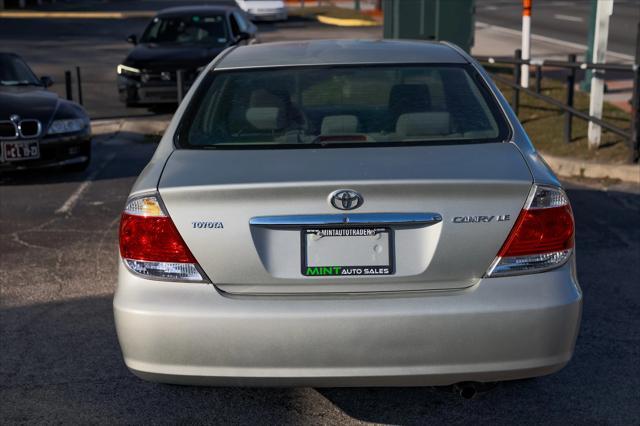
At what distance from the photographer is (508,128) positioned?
14.4 feet

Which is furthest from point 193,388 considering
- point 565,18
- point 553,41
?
point 565,18

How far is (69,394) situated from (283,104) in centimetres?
169

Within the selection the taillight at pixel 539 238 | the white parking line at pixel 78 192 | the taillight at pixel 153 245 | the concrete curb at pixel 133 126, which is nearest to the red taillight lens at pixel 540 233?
the taillight at pixel 539 238

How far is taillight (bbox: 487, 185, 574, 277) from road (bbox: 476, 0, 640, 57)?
20007 mm

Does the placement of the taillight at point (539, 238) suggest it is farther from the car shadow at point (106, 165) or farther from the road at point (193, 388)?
the car shadow at point (106, 165)

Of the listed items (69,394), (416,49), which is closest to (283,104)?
(416,49)

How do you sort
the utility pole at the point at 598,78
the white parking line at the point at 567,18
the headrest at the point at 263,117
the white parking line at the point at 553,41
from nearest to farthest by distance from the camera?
the headrest at the point at 263,117, the utility pole at the point at 598,78, the white parking line at the point at 553,41, the white parking line at the point at 567,18

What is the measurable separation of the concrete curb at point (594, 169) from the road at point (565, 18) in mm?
13052

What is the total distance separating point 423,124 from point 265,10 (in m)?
37.3

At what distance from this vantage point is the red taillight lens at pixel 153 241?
3.78 meters

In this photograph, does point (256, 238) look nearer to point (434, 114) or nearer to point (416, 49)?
point (434, 114)

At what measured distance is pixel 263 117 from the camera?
4.58 meters

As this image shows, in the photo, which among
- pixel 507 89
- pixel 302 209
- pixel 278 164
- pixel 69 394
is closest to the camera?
pixel 302 209

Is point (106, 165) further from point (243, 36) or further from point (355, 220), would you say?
point (355, 220)
